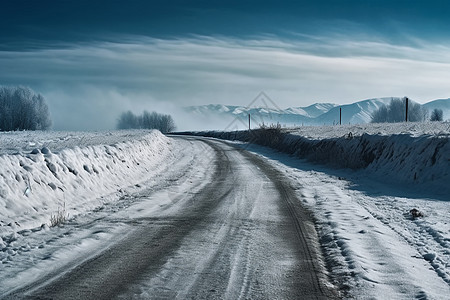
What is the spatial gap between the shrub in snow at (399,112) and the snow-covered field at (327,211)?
347 ft

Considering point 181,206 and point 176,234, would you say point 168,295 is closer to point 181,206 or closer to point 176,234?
point 176,234

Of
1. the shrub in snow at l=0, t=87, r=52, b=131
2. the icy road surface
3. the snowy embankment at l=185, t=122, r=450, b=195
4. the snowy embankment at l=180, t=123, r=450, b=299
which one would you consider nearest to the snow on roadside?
the snowy embankment at l=180, t=123, r=450, b=299

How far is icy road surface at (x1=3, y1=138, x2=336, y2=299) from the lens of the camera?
4715 mm

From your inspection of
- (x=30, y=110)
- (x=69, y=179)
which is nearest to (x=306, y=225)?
(x=69, y=179)

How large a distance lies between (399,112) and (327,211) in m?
122

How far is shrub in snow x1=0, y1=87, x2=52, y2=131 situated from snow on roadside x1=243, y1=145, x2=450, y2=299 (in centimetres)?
12148

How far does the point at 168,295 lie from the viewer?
4.53 metres

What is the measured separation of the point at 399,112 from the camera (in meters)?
121

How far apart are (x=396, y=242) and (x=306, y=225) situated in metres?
1.69

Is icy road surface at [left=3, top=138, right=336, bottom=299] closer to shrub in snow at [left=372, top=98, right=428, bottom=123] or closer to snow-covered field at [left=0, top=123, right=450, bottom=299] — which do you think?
snow-covered field at [left=0, top=123, right=450, bottom=299]

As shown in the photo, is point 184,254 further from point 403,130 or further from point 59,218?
point 403,130

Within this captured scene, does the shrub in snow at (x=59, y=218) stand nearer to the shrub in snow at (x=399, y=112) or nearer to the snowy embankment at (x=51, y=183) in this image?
the snowy embankment at (x=51, y=183)

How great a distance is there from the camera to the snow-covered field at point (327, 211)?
5.31 meters

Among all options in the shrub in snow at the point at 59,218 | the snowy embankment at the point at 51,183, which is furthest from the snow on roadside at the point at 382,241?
the snowy embankment at the point at 51,183
